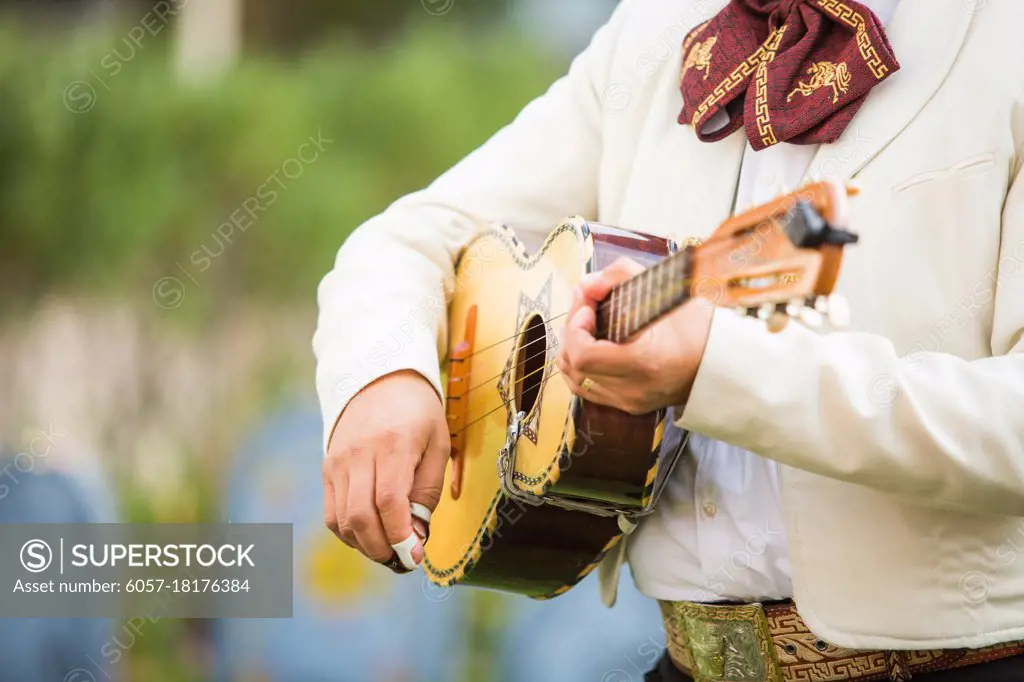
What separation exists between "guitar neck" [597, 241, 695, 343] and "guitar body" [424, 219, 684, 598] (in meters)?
0.14

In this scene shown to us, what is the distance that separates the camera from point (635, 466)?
117cm

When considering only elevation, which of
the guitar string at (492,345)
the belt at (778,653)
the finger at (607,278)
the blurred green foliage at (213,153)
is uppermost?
the blurred green foliage at (213,153)

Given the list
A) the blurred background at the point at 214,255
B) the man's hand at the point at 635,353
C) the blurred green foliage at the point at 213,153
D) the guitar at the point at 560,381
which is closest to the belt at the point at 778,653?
the guitar at the point at 560,381

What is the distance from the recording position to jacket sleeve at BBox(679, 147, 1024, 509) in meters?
0.99

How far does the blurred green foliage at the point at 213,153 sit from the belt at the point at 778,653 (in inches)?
76.0

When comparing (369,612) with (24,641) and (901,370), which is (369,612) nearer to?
(24,641)

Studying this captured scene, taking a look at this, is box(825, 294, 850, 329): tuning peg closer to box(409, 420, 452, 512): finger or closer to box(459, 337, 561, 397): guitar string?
box(459, 337, 561, 397): guitar string

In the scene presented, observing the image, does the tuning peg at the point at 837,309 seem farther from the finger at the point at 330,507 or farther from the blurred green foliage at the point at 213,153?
the blurred green foliage at the point at 213,153

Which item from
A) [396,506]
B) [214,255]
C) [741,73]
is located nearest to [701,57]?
[741,73]

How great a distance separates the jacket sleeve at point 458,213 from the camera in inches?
58.6

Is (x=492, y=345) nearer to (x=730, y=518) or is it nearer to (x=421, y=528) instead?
(x=421, y=528)

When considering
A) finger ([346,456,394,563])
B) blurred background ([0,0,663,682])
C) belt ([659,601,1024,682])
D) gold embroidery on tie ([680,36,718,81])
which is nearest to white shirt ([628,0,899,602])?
belt ([659,601,1024,682])

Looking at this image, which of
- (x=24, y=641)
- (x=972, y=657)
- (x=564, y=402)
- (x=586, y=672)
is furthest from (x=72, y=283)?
(x=972, y=657)

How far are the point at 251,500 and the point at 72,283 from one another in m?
0.83
